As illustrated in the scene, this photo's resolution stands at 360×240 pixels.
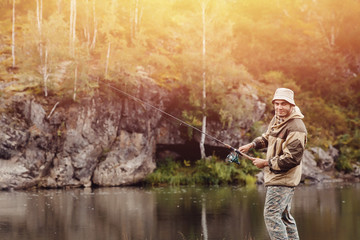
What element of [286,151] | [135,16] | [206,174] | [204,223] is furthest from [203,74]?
[286,151]

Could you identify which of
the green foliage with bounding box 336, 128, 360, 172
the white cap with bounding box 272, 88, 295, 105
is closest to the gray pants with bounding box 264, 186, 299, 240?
the white cap with bounding box 272, 88, 295, 105

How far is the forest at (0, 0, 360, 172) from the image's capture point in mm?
22906

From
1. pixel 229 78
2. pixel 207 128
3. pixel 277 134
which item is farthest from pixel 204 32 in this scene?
pixel 277 134

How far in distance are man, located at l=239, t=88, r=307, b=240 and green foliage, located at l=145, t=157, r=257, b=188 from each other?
17306 mm

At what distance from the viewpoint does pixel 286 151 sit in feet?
16.5

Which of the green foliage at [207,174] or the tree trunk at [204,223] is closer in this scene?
the tree trunk at [204,223]

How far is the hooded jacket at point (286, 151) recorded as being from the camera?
5.01 m

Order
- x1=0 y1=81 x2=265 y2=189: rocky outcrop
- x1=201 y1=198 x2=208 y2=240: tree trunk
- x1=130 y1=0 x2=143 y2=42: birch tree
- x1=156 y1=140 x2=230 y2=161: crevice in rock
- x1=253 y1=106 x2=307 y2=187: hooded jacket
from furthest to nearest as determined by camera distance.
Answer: x1=130 y1=0 x2=143 y2=42: birch tree
x1=156 y1=140 x2=230 y2=161: crevice in rock
x1=0 y1=81 x2=265 y2=189: rocky outcrop
x1=201 y1=198 x2=208 y2=240: tree trunk
x1=253 y1=106 x2=307 y2=187: hooded jacket

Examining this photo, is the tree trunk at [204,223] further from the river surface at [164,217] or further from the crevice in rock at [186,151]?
the crevice in rock at [186,151]

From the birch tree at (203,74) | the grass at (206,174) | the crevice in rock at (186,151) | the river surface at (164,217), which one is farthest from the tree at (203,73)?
the river surface at (164,217)

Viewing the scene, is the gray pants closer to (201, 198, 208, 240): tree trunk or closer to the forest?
(201, 198, 208, 240): tree trunk

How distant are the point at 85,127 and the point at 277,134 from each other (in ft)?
57.1

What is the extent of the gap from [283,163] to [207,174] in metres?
17.9

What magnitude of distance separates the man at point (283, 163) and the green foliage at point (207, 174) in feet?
56.8
